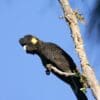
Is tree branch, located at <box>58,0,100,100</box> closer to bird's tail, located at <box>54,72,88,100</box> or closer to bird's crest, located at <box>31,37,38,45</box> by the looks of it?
bird's tail, located at <box>54,72,88,100</box>

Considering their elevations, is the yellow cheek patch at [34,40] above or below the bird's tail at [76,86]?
above

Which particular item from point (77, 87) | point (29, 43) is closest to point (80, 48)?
point (77, 87)

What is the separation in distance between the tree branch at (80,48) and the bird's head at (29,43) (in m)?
0.34

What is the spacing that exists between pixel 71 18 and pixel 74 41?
10cm

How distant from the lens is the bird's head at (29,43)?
149cm

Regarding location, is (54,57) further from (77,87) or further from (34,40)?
(77,87)

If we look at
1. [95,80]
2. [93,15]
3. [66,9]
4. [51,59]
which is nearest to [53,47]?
[51,59]

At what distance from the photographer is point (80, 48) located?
110 centimetres

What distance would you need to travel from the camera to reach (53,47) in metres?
1.64

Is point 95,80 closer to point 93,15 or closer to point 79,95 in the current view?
point 93,15

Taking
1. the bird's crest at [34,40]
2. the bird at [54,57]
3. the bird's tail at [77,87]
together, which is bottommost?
the bird's tail at [77,87]

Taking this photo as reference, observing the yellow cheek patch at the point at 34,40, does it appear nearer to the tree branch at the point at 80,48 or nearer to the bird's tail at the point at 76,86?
the bird's tail at the point at 76,86

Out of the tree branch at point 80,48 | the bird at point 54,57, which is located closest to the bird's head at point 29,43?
the bird at point 54,57

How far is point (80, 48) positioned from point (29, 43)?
1.58 ft
